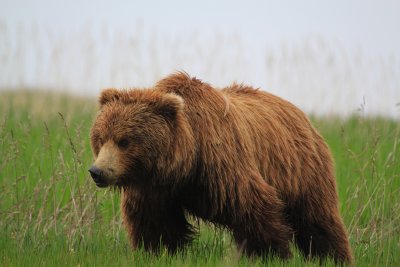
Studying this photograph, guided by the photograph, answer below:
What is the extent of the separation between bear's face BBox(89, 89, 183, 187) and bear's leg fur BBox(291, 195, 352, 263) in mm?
1452

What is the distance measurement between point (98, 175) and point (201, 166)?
0.75m

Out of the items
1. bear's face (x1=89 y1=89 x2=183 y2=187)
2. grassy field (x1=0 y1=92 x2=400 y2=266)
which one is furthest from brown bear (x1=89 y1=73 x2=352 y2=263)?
grassy field (x1=0 y1=92 x2=400 y2=266)

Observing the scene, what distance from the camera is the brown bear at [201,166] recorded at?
497 centimetres

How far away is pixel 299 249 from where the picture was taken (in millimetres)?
6168

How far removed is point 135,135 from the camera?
16.2 feet

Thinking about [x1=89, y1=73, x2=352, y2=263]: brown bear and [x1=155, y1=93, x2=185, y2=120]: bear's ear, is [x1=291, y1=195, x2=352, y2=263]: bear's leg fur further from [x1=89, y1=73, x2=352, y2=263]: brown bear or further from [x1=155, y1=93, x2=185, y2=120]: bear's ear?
[x1=155, y1=93, x2=185, y2=120]: bear's ear

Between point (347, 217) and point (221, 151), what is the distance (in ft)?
9.93

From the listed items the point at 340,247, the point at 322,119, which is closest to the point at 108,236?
the point at 340,247

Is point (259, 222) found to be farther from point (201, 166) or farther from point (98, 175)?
point (98, 175)

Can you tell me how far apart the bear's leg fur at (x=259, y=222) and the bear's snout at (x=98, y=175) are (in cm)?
94

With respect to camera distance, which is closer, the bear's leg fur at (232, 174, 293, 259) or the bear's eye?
the bear's eye

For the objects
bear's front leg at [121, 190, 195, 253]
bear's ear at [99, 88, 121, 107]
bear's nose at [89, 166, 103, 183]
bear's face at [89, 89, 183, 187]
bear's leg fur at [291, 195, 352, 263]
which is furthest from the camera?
bear's leg fur at [291, 195, 352, 263]

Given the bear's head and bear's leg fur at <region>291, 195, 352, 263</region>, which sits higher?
the bear's head

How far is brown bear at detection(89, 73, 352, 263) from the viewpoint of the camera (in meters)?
4.97
